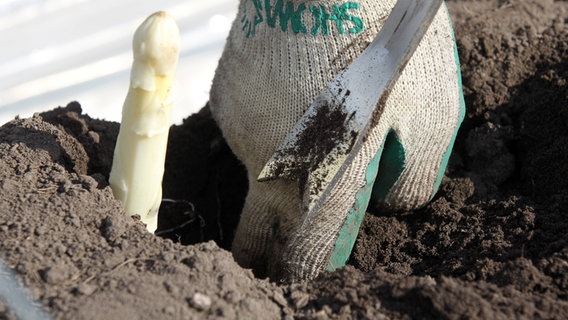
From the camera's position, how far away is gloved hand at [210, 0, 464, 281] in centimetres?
152

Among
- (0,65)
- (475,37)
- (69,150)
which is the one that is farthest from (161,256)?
(0,65)

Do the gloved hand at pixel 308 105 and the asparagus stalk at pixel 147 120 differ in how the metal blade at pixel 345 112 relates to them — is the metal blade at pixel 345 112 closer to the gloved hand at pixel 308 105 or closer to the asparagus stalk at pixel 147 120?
the gloved hand at pixel 308 105

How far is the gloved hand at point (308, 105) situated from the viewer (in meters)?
1.52

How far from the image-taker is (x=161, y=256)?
126 centimetres

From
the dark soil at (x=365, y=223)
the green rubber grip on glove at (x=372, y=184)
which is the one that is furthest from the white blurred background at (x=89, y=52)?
the green rubber grip on glove at (x=372, y=184)

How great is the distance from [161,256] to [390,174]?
585 mm

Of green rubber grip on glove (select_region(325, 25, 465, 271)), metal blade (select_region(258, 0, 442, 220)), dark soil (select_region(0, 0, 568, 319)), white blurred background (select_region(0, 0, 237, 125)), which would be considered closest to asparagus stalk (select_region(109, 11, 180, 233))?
dark soil (select_region(0, 0, 568, 319))

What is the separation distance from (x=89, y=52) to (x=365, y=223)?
1210 millimetres

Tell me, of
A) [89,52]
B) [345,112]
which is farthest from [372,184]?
[89,52]

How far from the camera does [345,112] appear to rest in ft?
4.83

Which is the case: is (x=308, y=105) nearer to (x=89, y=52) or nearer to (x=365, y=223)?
(x=365, y=223)

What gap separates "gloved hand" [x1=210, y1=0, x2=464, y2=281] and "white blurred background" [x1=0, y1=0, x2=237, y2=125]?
769 mm

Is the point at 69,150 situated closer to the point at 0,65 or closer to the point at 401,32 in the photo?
the point at 401,32

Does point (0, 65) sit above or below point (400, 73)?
above
